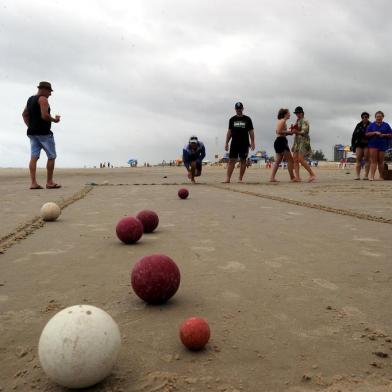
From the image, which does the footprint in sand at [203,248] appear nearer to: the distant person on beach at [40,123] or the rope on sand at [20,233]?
the rope on sand at [20,233]

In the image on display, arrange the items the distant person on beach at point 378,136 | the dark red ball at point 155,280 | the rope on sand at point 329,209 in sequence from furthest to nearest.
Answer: the distant person on beach at point 378,136 → the rope on sand at point 329,209 → the dark red ball at point 155,280

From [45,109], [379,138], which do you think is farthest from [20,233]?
[379,138]

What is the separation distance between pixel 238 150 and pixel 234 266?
8306mm

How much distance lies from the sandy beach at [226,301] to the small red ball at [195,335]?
0.12 ft

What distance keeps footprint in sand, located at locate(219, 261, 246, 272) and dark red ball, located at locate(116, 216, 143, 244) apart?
0.95 metres

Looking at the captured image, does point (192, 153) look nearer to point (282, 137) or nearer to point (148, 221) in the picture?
point (282, 137)

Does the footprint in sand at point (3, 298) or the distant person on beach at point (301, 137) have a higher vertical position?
the distant person on beach at point (301, 137)

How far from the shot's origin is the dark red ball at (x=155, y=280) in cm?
212

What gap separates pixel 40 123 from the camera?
8.77m

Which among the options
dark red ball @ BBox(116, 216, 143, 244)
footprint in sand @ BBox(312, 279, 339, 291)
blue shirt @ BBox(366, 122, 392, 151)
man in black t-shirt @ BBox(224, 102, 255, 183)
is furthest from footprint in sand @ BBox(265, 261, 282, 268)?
blue shirt @ BBox(366, 122, 392, 151)

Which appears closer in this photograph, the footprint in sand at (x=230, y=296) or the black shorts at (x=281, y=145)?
the footprint in sand at (x=230, y=296)

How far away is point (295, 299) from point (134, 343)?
876 millimetres

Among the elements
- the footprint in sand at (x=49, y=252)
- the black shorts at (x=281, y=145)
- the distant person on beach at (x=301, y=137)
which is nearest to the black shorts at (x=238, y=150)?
the black shorts at (x=281, y=145)

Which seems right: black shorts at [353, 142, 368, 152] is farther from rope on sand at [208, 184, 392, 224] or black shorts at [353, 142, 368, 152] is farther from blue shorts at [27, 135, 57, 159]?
blue shorts at [27, 135, 57, 159]
